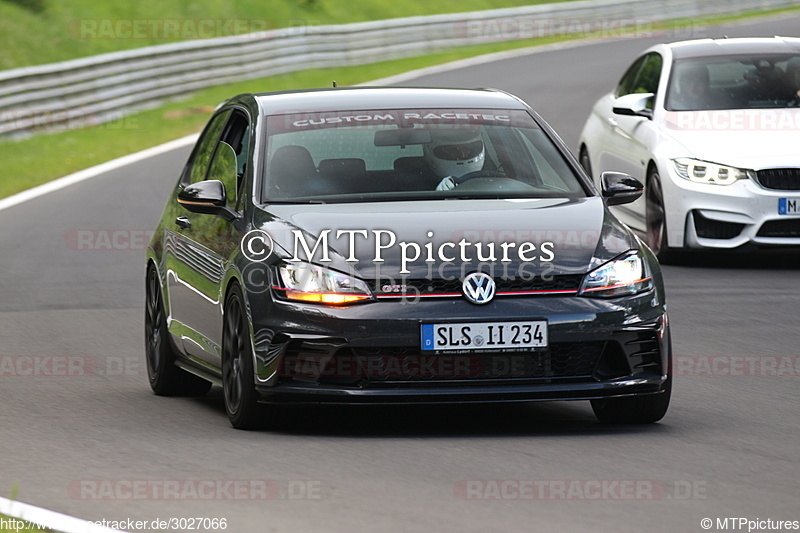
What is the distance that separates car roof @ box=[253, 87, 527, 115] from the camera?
8.56 meters

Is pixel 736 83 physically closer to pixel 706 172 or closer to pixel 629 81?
pixel 706 172

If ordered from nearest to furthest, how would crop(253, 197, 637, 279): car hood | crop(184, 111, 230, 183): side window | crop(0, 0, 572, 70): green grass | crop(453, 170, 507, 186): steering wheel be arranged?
crop(253, 197, 637, 279): car hood < crop(453, 170, 507, 186): steering wheel < crop(184, 111, 230, 183): side window < crop(0, 0, 572, 70): green grass

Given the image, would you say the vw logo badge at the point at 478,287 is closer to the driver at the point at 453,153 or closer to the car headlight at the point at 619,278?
the car headlight at the point at 619,278

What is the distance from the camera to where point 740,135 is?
44.2 feet

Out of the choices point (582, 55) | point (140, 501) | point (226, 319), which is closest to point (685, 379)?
point (226, 319)

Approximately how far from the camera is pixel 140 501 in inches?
235

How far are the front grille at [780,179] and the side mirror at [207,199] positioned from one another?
19.8 feet

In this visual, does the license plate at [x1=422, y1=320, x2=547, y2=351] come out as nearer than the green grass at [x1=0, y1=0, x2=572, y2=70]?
Yes

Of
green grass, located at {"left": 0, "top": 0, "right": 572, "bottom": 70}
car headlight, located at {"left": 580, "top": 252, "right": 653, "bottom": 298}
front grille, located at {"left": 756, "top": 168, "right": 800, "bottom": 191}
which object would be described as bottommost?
green grass, located at {"left": 0, "top": 0, "right": 572, "bottom": 70}

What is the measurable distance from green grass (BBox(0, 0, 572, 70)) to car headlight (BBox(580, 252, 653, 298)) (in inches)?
826

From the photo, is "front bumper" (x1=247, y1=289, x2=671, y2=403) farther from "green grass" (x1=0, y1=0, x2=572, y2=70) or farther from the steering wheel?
"green grass" (x1=0, y1=0, x2=572, y2=70)

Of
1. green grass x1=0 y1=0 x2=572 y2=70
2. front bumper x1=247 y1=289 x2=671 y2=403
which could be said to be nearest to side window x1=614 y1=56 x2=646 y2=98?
front bumper x1=247 y1=289 x2=671 y2=403

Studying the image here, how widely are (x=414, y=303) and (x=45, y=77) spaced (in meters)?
16.7

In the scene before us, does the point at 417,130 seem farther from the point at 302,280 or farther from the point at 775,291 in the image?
the point at 775,291
